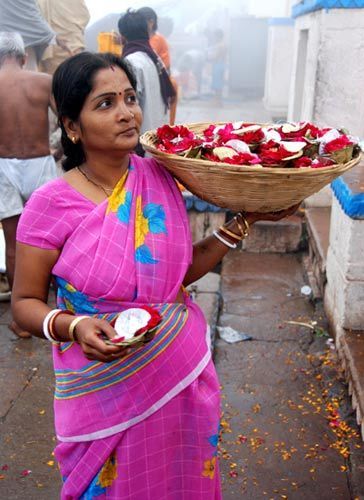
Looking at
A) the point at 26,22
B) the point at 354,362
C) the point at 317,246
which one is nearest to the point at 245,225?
the point at 354,362

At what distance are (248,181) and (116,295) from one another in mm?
492

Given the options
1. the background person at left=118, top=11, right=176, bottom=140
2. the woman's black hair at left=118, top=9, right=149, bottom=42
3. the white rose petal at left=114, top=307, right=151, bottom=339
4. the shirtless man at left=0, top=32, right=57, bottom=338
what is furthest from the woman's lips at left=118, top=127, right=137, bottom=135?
the woman's black hair at left=118, top=9, right=149, bottom=42

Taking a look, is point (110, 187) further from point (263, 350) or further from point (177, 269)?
point (263, 350)

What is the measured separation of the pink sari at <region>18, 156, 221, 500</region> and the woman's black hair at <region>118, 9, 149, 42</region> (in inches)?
138

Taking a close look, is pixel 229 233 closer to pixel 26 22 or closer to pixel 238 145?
pixel 238 145

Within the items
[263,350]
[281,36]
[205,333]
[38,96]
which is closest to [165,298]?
[205,333]

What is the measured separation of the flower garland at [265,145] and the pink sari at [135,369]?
0.14 m

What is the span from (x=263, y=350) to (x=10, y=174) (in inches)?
85.9

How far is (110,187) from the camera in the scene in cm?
184

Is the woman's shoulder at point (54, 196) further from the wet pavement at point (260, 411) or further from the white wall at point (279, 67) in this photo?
the white wall at point (279, 67)

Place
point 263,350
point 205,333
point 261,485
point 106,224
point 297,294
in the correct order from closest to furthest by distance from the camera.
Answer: point 106,224 → point 205,333 → point 261,485 → point 263,350 → point 297,294

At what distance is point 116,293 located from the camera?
1724mm

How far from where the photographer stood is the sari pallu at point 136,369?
5.69 ft

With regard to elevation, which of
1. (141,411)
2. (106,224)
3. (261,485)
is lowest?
(261,485)
